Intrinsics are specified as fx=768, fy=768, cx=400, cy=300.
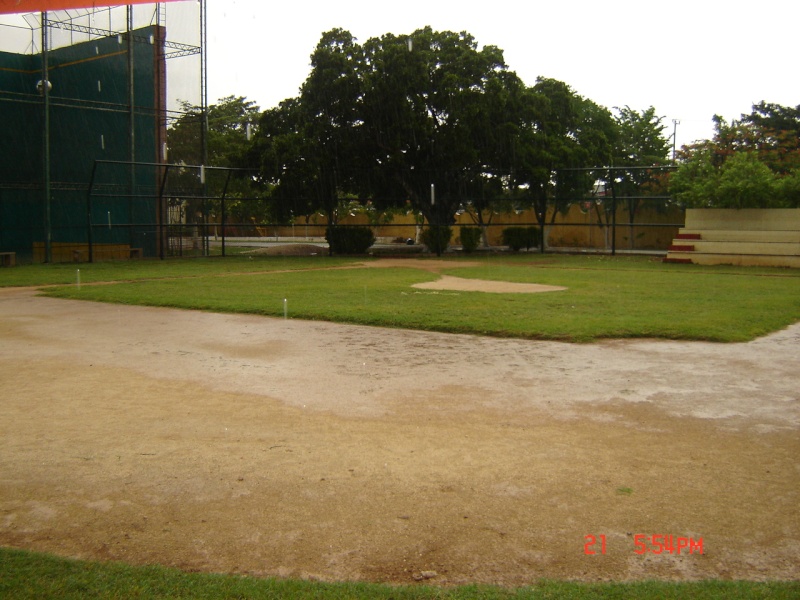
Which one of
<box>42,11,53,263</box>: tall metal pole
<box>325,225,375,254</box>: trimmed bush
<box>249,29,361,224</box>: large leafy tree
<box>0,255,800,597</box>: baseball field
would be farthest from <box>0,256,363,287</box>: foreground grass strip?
<box>0,255,800,597</box>: baseball field

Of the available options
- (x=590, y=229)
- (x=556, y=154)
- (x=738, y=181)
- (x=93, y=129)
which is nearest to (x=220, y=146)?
(x=93, y=129)

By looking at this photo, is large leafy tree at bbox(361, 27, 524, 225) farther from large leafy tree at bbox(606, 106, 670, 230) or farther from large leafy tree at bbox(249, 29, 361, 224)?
large leafy tree at bbox(606, 106, 670, 230)

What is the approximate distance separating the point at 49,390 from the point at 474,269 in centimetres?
1577

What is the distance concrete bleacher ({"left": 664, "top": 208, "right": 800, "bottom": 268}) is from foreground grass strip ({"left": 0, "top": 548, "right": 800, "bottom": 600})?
69.9 feet

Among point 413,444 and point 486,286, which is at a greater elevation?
point 486,286

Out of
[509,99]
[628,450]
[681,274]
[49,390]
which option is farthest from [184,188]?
[628,450]

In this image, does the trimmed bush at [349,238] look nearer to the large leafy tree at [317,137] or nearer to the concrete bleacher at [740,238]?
the large leafy tree at [317,137]

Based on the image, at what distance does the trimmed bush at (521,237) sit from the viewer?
31531mm

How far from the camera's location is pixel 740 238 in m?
23.3

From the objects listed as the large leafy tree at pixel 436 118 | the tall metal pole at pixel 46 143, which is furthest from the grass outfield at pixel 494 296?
the large leafy tree at pixel 436 118

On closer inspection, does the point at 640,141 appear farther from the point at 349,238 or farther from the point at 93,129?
the point at 93,129

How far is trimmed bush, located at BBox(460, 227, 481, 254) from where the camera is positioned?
1232 inches
